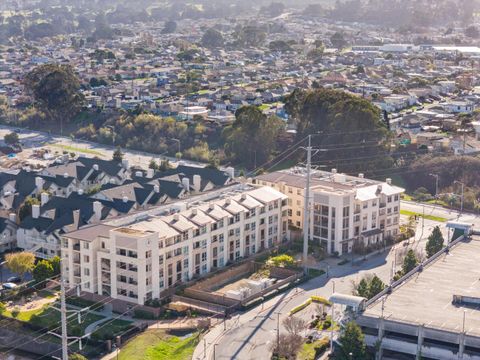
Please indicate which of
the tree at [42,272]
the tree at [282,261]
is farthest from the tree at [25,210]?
the tree at [282,261]

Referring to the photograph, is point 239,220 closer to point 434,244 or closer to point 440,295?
point 434,244

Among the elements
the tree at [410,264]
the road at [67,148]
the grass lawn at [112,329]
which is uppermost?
the tree at [410,264]

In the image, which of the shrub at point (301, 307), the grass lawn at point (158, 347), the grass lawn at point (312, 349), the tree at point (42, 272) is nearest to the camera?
the grass lawn at point (312, 349)

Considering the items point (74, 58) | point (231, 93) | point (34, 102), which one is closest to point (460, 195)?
point (231, 93)

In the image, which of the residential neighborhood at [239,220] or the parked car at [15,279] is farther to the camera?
the parked car at [15,279]

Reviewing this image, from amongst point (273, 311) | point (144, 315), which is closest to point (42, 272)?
point (144, 315)

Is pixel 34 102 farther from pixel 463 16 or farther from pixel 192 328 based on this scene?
pixel 463 16

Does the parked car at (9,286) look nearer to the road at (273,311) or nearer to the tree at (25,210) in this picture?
the tree at (25,210)

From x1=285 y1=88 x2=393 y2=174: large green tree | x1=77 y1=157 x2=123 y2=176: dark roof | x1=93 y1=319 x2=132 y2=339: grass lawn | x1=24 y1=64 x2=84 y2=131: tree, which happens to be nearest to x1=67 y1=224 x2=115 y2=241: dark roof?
x1=93 y1=319 x2=132 y2=339: grass lawn

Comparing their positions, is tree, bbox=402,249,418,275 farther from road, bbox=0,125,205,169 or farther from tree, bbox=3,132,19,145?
tree, bbox=3,132,19,145
